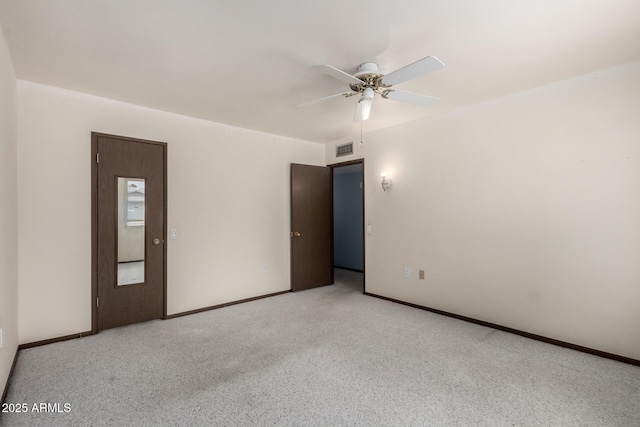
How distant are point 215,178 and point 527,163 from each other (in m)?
3.59

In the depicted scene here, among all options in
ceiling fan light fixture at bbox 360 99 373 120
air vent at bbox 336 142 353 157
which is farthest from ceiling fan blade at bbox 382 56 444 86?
air vent at bbox 336 142 353 157

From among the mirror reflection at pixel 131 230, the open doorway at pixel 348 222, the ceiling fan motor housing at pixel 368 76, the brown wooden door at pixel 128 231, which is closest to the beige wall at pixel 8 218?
the brown wooden door at pixel 128 231

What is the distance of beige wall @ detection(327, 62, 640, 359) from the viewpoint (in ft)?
8.21

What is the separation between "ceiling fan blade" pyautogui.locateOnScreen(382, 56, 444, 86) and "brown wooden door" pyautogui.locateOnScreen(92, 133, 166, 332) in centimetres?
272

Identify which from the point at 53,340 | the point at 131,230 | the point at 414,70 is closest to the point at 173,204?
the point at 131,230

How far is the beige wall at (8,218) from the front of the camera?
6.68 feet

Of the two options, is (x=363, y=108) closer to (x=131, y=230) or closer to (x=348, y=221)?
(x=131, y=230)

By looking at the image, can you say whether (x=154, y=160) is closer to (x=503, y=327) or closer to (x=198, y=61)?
(x=198, y=61)

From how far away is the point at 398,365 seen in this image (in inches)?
95.8

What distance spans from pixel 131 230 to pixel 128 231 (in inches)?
1.2

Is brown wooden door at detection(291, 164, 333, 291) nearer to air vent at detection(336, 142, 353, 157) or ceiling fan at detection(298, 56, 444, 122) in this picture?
air vent at detection(336, 142, 353, 157)

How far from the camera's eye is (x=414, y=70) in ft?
6.71

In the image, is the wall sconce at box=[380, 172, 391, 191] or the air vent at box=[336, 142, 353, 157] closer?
the wall sconce at box=[380, 172, 391, 191]

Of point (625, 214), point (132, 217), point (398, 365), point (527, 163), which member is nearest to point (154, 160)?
point (132, 217)
